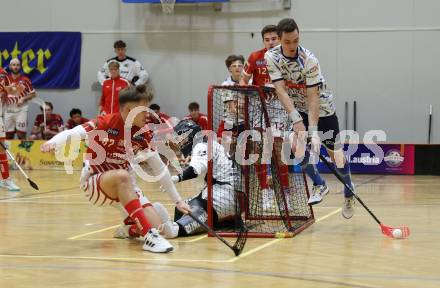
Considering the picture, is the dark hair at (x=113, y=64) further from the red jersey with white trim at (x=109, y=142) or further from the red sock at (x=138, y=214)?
the red sock at (x=138, y=214)

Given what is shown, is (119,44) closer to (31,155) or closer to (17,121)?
(17,121)

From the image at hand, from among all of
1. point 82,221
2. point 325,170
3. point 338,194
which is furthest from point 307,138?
point 325,170

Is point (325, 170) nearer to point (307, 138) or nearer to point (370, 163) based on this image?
point (370, 163)

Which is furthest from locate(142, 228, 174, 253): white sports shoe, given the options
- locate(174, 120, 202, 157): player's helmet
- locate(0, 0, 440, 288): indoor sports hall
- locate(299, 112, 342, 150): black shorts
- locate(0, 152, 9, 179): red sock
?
locate(0, 152, 9, 179): red sock

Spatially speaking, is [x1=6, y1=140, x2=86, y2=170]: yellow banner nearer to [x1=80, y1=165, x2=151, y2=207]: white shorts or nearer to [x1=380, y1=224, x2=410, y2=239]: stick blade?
[x1=80, y1=165, x2=151, y2=207]: white shorts

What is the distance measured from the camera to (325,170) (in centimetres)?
1362

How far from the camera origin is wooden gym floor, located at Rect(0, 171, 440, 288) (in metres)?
4.43

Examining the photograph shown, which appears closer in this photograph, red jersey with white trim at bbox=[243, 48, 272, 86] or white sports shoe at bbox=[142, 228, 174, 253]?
white sports shoe at bbox=[142, 228, 174, 253]

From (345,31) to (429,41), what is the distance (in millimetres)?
1610

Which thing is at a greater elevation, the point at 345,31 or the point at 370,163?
the point at 345,31

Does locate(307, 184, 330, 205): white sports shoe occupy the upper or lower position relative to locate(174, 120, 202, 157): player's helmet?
lower

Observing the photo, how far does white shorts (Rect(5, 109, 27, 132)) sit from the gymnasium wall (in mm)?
975

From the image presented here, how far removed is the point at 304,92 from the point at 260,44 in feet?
28.9

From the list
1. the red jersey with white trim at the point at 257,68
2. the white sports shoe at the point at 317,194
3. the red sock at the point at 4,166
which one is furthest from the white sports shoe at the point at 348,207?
the red sock at the point at 4,166
